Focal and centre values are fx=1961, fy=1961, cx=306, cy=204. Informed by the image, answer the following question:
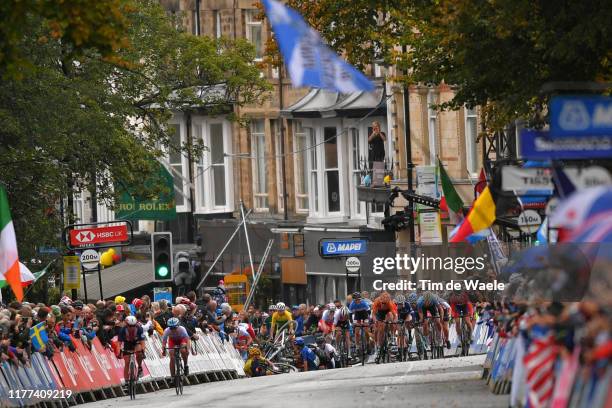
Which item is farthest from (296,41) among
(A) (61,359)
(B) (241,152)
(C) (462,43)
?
(B) (241,152)

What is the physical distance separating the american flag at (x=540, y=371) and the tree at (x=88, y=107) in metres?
16.9

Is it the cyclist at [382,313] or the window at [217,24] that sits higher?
the window at [217,24]

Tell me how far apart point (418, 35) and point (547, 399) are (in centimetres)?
1929

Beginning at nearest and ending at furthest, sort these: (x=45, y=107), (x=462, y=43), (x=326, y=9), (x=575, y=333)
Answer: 1. (x=575, y=333)
2. (x=462, y=43)
3. (x=326, y=9)
4. (x=45, y=107)

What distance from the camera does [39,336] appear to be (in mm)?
29234

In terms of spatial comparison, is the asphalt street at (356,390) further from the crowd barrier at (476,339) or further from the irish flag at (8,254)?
the irish flag at (8,254)

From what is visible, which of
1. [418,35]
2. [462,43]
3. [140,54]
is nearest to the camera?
[462,43]

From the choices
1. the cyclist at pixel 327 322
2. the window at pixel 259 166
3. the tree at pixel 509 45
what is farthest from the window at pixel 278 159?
the tree at pixel 509 45

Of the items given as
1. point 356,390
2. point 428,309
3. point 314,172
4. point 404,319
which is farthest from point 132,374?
point 314,172

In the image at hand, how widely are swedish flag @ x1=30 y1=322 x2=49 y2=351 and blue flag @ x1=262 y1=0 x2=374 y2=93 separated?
1149cm

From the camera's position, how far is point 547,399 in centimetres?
1748

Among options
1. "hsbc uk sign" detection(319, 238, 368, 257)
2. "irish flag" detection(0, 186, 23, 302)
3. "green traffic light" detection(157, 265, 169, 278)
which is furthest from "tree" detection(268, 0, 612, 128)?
"hsbc uk sign" detection(319, 238, 368, 257)

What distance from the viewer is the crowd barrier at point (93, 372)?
27688 millimetres

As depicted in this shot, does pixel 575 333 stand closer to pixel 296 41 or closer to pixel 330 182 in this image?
pixel 296 41
